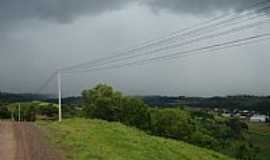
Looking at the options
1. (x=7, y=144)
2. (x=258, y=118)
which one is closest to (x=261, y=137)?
(x=258, y=118)

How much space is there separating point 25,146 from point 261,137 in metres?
114

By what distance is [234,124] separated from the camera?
13338 centimetres

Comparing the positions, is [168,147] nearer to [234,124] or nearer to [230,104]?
[234,124]

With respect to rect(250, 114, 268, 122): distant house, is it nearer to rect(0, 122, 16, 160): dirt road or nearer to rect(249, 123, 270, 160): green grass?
rect(249, 123, 270, 160): green grass

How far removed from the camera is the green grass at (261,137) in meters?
107

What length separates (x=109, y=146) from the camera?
25.2m

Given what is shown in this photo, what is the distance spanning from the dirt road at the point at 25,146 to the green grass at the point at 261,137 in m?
77.7

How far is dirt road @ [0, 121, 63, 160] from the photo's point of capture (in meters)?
20.7

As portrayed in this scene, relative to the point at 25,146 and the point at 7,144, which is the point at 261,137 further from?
the point at 25,146

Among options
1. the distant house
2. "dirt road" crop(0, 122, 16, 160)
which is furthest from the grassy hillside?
the distant house

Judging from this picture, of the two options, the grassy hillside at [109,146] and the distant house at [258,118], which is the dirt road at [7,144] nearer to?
the grassy hillside at [109,146]

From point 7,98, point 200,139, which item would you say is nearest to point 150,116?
point 200,139

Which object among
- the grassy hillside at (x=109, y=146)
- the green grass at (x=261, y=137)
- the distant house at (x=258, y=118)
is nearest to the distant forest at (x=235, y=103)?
the distant house at (x=258, y=118)

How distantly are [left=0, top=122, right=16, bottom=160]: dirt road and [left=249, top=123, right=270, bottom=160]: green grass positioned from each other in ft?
253
